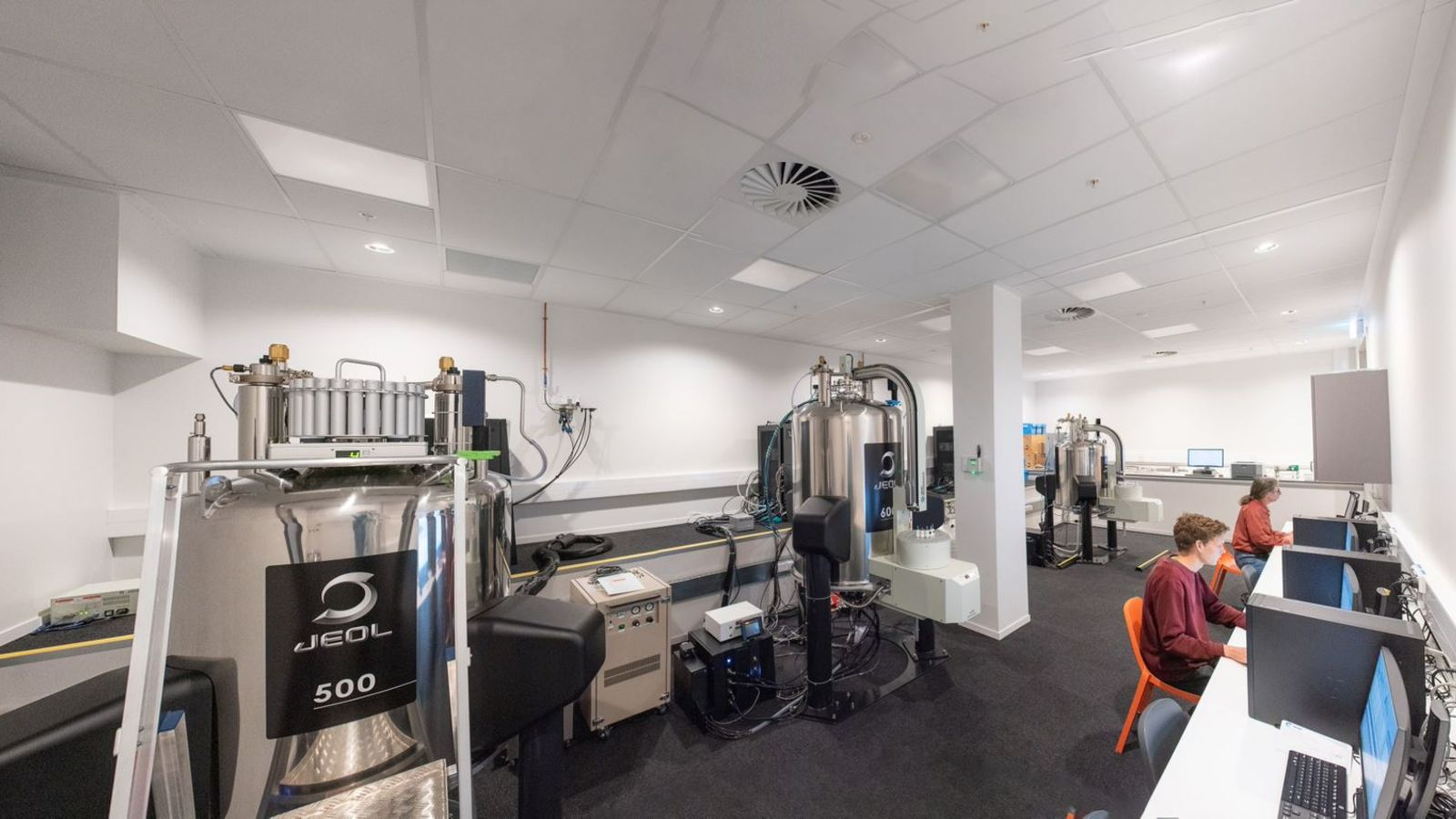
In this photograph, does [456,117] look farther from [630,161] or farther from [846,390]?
[846,390]

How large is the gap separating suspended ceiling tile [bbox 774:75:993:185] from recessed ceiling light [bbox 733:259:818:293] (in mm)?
1163

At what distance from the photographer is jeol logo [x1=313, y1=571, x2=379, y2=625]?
87 cm

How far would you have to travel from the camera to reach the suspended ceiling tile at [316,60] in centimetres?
121

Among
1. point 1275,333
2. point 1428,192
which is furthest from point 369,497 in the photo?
point 1275,333

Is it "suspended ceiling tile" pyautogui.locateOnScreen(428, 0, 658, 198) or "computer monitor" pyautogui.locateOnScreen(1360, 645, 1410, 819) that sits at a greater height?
"suspended ceiling tile" pyautogui.locateOnScreen(428, 0, 658, 198)

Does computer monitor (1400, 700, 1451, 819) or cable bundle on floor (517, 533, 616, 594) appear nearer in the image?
computer monitor (1400, 700, 1451, 819)

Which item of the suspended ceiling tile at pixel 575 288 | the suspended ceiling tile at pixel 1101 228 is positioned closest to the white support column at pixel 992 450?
the suspended ceiling tile at pixel 1101 228

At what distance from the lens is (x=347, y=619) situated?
2.90 feet

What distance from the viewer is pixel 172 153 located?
5.77 ft

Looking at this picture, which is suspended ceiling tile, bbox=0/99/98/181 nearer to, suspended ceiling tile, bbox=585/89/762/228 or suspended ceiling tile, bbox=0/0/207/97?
suspended ceiling tile, bbox=0/0/207/97

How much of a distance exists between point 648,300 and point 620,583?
2244mm

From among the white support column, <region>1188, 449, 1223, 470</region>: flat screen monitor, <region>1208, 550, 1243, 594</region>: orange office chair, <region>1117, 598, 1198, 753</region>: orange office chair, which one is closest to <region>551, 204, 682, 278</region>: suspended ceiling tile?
the white support column

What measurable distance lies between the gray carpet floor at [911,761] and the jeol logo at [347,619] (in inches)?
60.9

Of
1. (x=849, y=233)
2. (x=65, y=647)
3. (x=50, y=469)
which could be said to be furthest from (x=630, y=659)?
(x=50, y=469)
